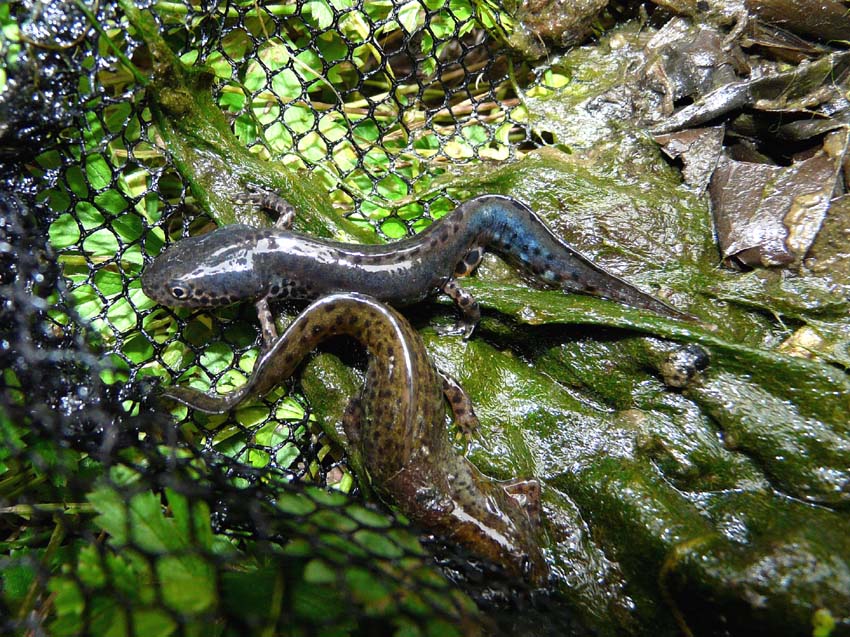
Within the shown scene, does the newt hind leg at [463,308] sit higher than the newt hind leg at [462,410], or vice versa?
the newt hind leg at [463,308]

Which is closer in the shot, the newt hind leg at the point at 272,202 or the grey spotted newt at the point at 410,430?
the grey spotted newt at the point at 410,430

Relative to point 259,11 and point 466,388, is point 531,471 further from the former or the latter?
point 259,11

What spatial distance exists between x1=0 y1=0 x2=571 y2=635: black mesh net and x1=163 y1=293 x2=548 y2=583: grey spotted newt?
285 mm

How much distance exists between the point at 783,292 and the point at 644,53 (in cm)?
232

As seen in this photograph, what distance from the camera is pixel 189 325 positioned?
12.9 ft

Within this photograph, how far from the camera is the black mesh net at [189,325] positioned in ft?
7.84

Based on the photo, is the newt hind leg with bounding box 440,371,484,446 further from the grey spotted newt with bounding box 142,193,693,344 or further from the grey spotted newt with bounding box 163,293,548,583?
the grey spotted newt with bounding box 142,193,693,344

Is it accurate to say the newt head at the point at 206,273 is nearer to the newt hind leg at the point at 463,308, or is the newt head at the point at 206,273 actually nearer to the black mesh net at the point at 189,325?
the black mesh net at the point at 189,325

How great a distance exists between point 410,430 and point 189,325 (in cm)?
173

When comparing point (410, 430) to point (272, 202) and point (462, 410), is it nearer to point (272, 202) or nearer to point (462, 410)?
point (462, 410)

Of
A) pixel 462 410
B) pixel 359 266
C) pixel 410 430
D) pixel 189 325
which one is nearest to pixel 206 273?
pixel 189 325

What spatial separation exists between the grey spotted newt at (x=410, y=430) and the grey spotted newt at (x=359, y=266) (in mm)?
232

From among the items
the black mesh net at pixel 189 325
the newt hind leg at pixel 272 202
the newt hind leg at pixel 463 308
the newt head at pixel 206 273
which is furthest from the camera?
the newt hind leg at pixel 272 202

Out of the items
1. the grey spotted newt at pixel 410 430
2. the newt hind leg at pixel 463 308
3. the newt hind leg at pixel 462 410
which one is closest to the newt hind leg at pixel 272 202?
the grey spotted newt at pixel 410 430
